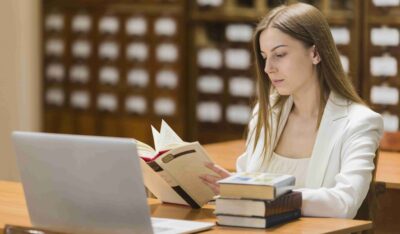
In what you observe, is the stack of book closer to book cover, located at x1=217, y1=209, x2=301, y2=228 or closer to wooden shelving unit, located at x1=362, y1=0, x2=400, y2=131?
book cover, located at x1=217, y1=209, x2=301, y2=228

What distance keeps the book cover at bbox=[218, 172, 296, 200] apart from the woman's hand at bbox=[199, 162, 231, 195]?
0.16 meters

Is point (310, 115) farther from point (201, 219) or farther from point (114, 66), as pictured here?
point (114, 66)

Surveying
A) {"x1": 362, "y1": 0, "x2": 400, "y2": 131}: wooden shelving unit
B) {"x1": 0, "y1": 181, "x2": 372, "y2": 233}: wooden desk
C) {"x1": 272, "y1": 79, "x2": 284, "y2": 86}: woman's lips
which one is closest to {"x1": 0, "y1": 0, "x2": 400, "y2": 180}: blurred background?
{"x1": 362, "y1": 0, "x2": 400, "y2": 131}: wooden shelving unit

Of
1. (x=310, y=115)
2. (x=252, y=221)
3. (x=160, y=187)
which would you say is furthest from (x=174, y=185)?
(x=310, y=115)

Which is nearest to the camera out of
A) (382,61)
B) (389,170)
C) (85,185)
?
(85,185)

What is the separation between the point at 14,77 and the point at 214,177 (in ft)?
10.9

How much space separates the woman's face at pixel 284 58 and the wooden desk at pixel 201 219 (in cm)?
53

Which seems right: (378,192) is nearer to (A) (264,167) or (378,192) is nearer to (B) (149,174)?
(A) (264,167)

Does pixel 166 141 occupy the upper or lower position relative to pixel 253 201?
upper

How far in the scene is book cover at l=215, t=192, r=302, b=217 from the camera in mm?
3020

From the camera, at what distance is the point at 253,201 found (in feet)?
9.95

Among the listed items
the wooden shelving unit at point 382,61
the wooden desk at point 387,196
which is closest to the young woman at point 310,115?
the wooden desk at point 387,196

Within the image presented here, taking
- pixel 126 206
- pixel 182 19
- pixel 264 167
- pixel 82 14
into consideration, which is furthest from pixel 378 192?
pixel 82 14

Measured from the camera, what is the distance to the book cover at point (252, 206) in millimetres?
3020
